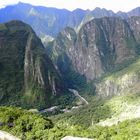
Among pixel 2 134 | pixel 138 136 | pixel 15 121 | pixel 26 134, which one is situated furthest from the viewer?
pixel 15 121

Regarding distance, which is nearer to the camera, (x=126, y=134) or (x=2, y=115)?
(x=126, y=134)

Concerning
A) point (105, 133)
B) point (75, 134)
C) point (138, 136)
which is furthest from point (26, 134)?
point (138, 136)

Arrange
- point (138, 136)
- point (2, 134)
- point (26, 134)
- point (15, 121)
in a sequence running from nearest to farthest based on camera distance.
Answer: point (138, 136)
point (2, 134)
point (26, 134)
point (15, 121)

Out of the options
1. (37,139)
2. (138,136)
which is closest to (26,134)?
(37,139)

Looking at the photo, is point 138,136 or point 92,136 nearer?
point 138,136

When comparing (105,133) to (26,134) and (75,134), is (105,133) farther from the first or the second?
(26,134)

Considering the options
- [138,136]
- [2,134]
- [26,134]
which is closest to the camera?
[138,136]

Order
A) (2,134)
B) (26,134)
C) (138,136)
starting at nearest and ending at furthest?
(138,136) → (2,134) → (26,134)

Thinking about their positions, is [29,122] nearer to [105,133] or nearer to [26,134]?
[26,134]
